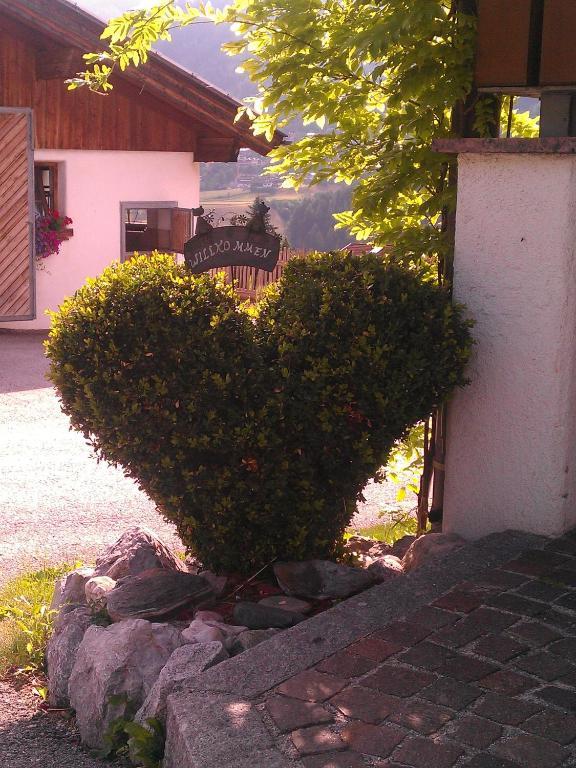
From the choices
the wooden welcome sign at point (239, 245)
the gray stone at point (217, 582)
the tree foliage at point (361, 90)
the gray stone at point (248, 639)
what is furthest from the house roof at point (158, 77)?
the gray stone at point (248, 639)

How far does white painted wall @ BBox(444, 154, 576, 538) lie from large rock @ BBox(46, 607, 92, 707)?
6.16ft

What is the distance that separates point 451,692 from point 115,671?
123cm

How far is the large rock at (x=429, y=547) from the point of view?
4.68 m

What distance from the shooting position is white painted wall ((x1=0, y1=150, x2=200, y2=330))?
15.4 metres

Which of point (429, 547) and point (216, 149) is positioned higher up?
point (216, 149)

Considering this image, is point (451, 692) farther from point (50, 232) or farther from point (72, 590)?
point (50, 232)

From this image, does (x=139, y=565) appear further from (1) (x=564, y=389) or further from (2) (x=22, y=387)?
(2) (x=22, y=387)

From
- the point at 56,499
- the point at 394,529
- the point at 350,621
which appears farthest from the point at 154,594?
the point at 56,499

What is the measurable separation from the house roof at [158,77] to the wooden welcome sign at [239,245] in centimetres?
775

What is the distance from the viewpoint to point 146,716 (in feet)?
11.1

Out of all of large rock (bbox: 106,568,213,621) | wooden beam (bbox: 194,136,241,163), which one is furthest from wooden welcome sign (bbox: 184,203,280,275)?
wooden beam (bbox: 194,136,241,163)

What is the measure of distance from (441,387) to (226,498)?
104 cm

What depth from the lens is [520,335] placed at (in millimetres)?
4547

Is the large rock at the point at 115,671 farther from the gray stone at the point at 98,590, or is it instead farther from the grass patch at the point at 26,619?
the grass patch at the point at 26,619
